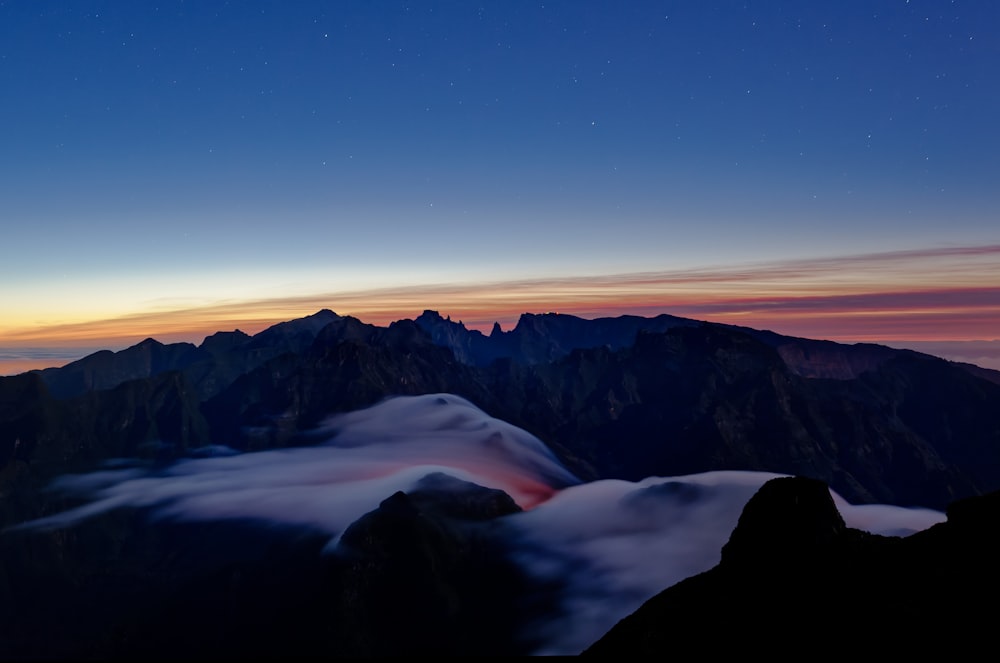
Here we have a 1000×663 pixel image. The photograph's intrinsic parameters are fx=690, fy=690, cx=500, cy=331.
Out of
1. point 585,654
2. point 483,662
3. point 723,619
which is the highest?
point 483,662

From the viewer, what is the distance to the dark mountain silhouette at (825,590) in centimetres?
5750

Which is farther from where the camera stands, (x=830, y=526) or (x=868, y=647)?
(x=830, y=526)

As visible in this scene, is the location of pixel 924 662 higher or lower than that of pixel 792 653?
higher

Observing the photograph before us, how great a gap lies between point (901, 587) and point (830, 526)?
22461 mm

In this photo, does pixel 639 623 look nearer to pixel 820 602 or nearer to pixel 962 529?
pixel 820 602

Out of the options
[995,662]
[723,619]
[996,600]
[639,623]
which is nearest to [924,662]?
[995,662]

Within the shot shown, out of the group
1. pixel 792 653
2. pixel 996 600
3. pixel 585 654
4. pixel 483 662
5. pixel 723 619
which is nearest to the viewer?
pixel 483 662

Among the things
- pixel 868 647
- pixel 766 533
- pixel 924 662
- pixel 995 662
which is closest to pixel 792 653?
pixel 868 647

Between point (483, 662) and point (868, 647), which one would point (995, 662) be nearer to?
point (868, 647)

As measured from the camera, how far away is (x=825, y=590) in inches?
2842

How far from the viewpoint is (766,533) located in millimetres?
90875

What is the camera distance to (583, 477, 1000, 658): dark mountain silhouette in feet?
189

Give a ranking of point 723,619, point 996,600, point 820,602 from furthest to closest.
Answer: point 723,619 < point 820,602 < point 996,600

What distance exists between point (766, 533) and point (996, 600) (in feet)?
118
